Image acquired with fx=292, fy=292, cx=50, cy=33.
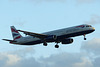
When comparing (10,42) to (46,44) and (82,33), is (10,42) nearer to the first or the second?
(46,44)

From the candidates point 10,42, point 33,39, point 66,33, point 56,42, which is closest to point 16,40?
point 10,42

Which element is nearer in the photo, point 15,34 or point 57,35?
point 57,35

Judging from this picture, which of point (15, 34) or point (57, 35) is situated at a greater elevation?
point (57, 35)

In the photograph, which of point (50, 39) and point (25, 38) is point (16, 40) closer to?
point (25, 38)

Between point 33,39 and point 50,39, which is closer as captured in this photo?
point 50,39

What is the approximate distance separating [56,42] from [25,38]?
11.7 m

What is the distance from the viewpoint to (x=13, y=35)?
108750mm

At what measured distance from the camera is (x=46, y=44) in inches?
3669

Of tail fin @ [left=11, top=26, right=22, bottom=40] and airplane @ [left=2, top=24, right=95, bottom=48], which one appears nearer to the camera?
airplane @ [left=2, top=24, right=95, bottom=48]

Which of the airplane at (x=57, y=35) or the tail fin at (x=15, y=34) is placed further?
the tail fin at (x=15, y=34)

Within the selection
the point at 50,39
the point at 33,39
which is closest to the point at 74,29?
the point at 50,39

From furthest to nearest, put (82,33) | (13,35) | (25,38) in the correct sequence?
(13,35)
(25,38)
(82,33)

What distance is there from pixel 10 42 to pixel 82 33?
2859 centimetres

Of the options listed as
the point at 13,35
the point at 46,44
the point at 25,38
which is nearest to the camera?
the point at 46,44
